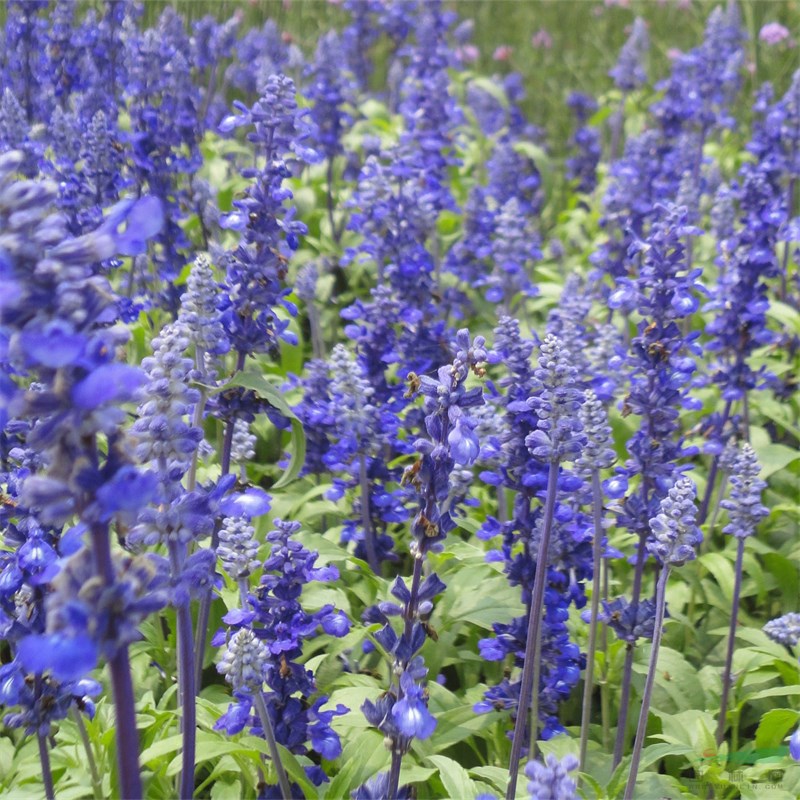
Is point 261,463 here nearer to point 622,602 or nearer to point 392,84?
point 622,602

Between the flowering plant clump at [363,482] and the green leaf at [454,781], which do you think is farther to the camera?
the green leaf at [454,781]

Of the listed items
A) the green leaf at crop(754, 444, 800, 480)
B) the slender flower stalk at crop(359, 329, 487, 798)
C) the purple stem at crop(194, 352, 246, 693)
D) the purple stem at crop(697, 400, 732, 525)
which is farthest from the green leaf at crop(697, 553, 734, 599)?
the purple stem at crop(194, 352, 246, 693)

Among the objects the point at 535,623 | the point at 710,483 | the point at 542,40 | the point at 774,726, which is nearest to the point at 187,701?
the point at 535,623

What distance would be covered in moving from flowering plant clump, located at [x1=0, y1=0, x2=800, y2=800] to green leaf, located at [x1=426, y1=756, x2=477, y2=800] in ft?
0.04

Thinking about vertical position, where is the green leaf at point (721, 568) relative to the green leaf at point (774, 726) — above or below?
above

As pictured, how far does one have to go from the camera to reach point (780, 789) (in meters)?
3.33

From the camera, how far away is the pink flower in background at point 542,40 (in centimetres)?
1411

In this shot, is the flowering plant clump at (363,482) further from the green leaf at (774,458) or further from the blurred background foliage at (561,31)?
the blurred background foliage at (561,31)

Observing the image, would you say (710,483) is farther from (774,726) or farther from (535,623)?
(535,623)

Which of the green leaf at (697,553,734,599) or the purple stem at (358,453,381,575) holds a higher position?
the purple stem at (358,453,381,575)

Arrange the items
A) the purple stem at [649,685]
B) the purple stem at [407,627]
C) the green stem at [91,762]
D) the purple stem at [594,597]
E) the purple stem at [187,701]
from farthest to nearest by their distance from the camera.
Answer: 1. the purple stem at [594,597]
2. the green stem at [91,762]
3. the purple stem at [649,685]
4. the purple stem at [407,627]
5. the purple stem at [187,701]

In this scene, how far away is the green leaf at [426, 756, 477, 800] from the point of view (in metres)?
2.97

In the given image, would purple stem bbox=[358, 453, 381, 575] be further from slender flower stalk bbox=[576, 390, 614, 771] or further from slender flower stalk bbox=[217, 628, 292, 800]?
slender flower stalk bbox=[217, 628, 292, 800]

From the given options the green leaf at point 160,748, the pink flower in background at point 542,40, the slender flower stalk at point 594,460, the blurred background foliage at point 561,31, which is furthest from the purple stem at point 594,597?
the pink flower in background at point 542,40
